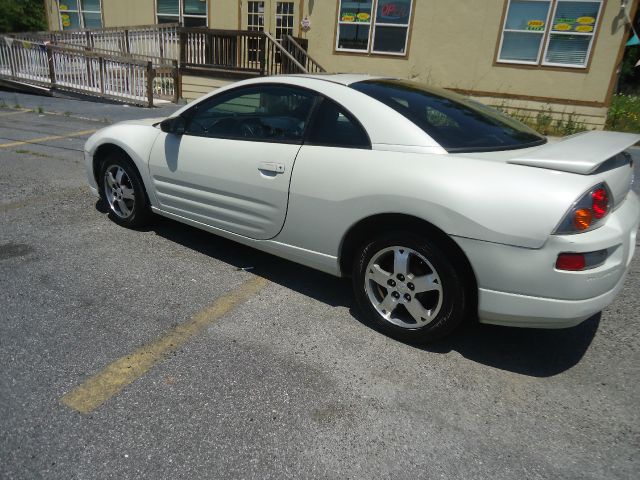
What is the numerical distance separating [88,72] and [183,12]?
14.4 ft

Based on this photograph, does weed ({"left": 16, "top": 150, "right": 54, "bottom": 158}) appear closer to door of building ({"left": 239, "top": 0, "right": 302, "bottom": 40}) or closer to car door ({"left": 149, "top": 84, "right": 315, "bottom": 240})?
car door ({"left": 149, "top": 84, "right": 315, "bottom": 240})

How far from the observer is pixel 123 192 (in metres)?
4.26

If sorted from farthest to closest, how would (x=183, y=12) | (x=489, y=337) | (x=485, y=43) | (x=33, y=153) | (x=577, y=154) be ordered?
(x=183, y=12) → (x=485, y=43) → (x=33, y=153) → (x=489, y=337) → (x=577, y=154)

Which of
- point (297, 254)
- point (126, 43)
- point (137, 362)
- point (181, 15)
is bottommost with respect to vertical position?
point (137, 362)

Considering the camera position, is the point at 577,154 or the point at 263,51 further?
the point at 263,51

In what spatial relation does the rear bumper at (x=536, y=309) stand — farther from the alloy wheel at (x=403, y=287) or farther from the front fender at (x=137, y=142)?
the front fender at (x=137, y=142)

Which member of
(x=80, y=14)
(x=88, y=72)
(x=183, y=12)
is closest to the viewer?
(x=88, y=72)

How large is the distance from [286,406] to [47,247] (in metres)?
2.74

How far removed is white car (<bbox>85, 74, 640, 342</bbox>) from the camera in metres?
2.30

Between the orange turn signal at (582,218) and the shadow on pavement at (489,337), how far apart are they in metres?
0.89

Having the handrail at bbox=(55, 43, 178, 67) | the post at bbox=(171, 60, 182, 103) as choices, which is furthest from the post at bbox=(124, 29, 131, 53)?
the post at bbox=(171, 60, 182, 103)

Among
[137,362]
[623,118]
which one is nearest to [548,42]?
[623,118]

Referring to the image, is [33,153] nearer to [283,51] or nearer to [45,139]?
[45,139]

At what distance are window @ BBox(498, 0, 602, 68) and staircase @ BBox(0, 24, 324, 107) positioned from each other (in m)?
Result: 5.15
